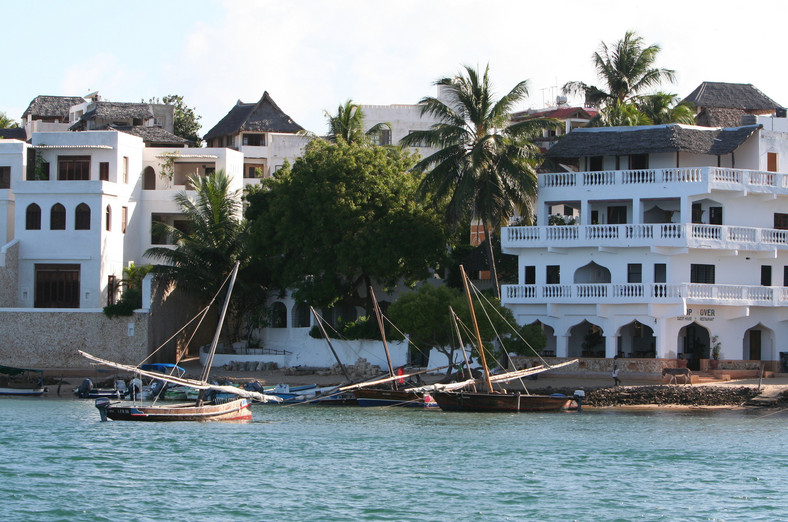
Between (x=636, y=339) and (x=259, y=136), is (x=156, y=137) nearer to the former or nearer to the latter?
(x=259, y=136)

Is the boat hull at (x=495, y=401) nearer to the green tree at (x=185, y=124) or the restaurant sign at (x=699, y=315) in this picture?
the restaurant sign at (x=699, y=315)

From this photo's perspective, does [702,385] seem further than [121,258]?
No

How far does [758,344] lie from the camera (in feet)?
195

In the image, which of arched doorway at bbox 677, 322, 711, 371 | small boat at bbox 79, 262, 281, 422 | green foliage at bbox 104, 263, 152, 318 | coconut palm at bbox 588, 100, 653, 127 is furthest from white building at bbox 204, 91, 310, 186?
small boat at bbox 79, 262, 281, 422

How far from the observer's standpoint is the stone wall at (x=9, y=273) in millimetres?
66062

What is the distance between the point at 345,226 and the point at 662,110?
62.9ft

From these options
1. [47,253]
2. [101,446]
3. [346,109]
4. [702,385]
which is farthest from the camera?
[346,109]

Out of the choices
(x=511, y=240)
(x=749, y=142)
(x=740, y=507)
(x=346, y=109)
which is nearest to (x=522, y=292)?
(x=511, y=240)

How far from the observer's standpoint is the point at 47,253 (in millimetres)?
67000

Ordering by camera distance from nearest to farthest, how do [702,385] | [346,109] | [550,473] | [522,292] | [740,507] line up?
[740,507] → [550,473] → [702,385] → [522,292] → [346,109]

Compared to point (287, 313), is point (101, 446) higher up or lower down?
lower down

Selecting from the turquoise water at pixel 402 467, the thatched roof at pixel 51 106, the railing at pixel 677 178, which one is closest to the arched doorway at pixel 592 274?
the railing at pixel 677 178

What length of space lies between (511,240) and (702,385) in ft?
36.3

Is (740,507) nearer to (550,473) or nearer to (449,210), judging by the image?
(550,473)
